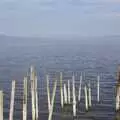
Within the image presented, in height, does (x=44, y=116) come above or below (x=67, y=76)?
below

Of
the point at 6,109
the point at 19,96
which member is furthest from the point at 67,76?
the point at 6,109

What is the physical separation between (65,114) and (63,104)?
3.47 m

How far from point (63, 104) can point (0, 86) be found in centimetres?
2908

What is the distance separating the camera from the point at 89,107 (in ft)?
242

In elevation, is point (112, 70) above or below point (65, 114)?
above

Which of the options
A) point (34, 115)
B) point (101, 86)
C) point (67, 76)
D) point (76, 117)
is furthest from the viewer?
point (67, 76)

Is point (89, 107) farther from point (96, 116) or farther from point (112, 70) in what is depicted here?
point (112, 70)

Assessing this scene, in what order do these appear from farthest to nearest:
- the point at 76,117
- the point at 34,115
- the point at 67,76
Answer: the point at 67,76 < the point at 76,117 < the point at 34,115

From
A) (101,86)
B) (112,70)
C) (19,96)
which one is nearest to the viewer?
(19,96)

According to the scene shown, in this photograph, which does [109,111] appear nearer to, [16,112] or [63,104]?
[63,104]

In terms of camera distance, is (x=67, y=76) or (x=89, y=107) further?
(x=67, y=76)

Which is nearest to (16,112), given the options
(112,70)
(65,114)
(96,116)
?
(65,114)

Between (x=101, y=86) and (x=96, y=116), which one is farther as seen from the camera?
(x=101, y=86)

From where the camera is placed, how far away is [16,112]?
72875 millimetres
